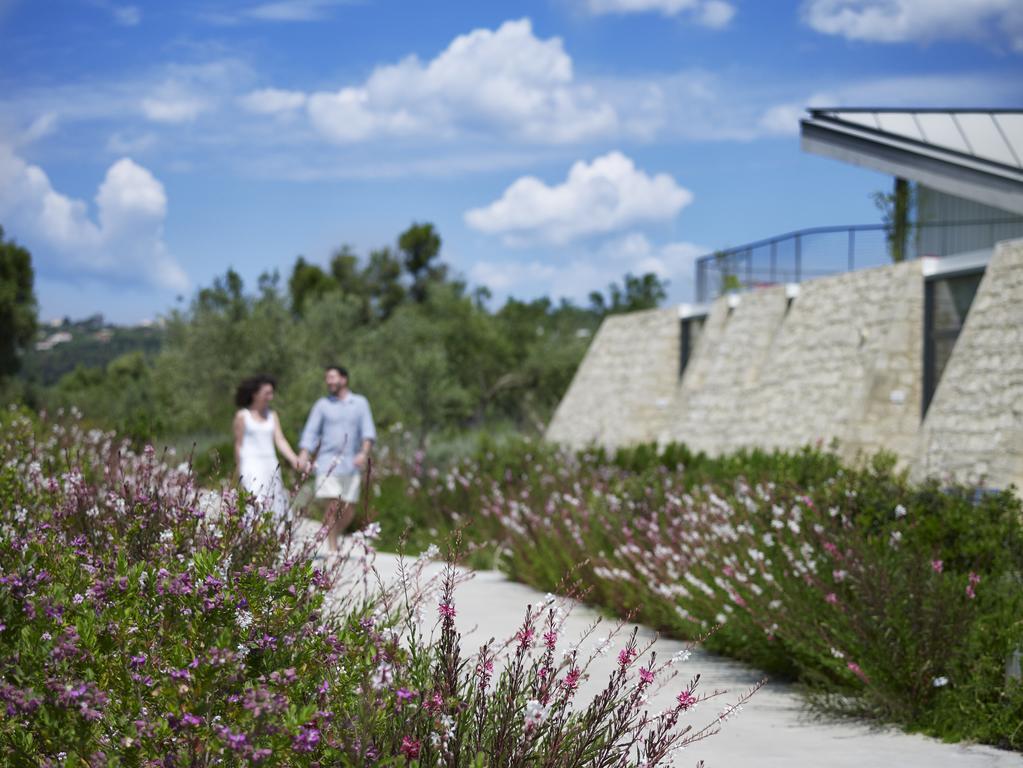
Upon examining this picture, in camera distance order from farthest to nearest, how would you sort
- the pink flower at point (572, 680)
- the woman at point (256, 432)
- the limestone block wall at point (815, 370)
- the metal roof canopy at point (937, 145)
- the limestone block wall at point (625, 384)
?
the limestone block wall at point (625, 384)
the metal roof canopy at point (937, 145)
the limestone block wall at point (815, 370)
the woman at point (256, 432)
the pink flower at point (572, 680)

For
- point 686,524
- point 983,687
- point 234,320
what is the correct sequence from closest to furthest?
point 983,687, point 686,524, point 234,320

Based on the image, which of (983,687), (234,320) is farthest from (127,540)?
(234,320)

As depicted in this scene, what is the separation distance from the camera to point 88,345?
76.2m

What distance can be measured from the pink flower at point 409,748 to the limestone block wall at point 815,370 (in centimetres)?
1219

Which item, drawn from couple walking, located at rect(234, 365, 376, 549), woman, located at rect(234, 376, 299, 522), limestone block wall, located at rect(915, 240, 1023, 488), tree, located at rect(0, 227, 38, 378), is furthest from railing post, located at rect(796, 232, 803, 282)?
tree, located at rect(0, 227, 38, 378)

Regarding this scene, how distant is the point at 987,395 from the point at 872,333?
4482mm

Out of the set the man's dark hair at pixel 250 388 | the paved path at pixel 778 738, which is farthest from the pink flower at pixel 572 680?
the man's dark hair at pixel 250 388

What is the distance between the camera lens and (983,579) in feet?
20.6

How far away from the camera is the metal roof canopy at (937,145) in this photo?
67.9 ft

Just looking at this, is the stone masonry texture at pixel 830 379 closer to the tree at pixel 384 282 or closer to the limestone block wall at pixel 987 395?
the limestone block wall at pixel 987 395

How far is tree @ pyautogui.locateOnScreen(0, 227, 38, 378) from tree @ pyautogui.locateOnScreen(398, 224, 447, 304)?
1963 centimetres

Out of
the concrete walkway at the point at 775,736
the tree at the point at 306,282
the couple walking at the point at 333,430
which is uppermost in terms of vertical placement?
the tree at the point at 306,282

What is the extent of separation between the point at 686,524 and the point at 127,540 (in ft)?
16.4

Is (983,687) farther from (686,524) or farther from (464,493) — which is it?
(464,493)
